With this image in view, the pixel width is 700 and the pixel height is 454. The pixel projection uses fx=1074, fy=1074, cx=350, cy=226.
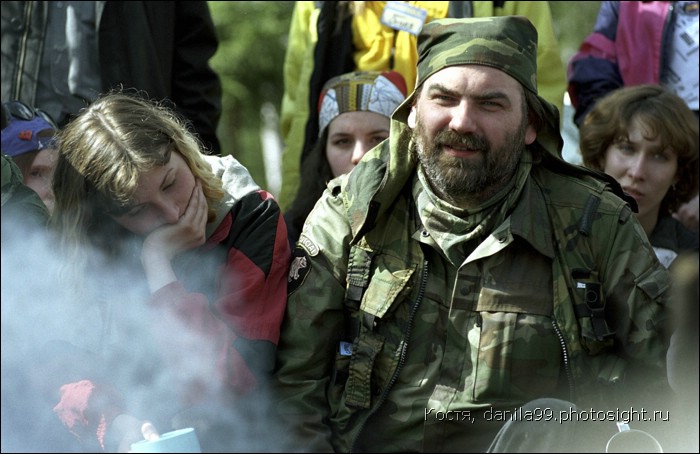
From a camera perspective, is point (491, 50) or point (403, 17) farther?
point (403, 17)

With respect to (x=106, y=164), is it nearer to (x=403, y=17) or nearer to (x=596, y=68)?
(x=403, y=17)

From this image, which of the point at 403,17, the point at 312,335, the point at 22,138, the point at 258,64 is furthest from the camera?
the point at 258,64

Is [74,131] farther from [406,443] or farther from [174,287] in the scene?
[406,443]

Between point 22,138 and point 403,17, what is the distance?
1.89 m

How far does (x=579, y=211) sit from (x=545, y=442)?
1.20 m

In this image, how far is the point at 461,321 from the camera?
329 cm

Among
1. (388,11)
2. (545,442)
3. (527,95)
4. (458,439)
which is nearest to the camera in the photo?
(545,442)

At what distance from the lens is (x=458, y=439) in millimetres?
3205

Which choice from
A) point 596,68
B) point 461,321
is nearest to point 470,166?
point 461,321

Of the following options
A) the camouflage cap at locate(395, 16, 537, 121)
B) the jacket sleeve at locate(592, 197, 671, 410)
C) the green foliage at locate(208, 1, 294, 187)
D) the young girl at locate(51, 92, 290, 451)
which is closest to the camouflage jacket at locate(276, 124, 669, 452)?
the jacket sleeve at locate(592, 197, 671, 410)

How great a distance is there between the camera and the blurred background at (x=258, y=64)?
28.3 feet

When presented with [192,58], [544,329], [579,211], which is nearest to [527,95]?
[579,211]

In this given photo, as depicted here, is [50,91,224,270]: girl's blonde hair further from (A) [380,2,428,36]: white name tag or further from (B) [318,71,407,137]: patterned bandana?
(A) [380,2,428,36]: white name tag

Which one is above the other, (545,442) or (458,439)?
(545,442)
